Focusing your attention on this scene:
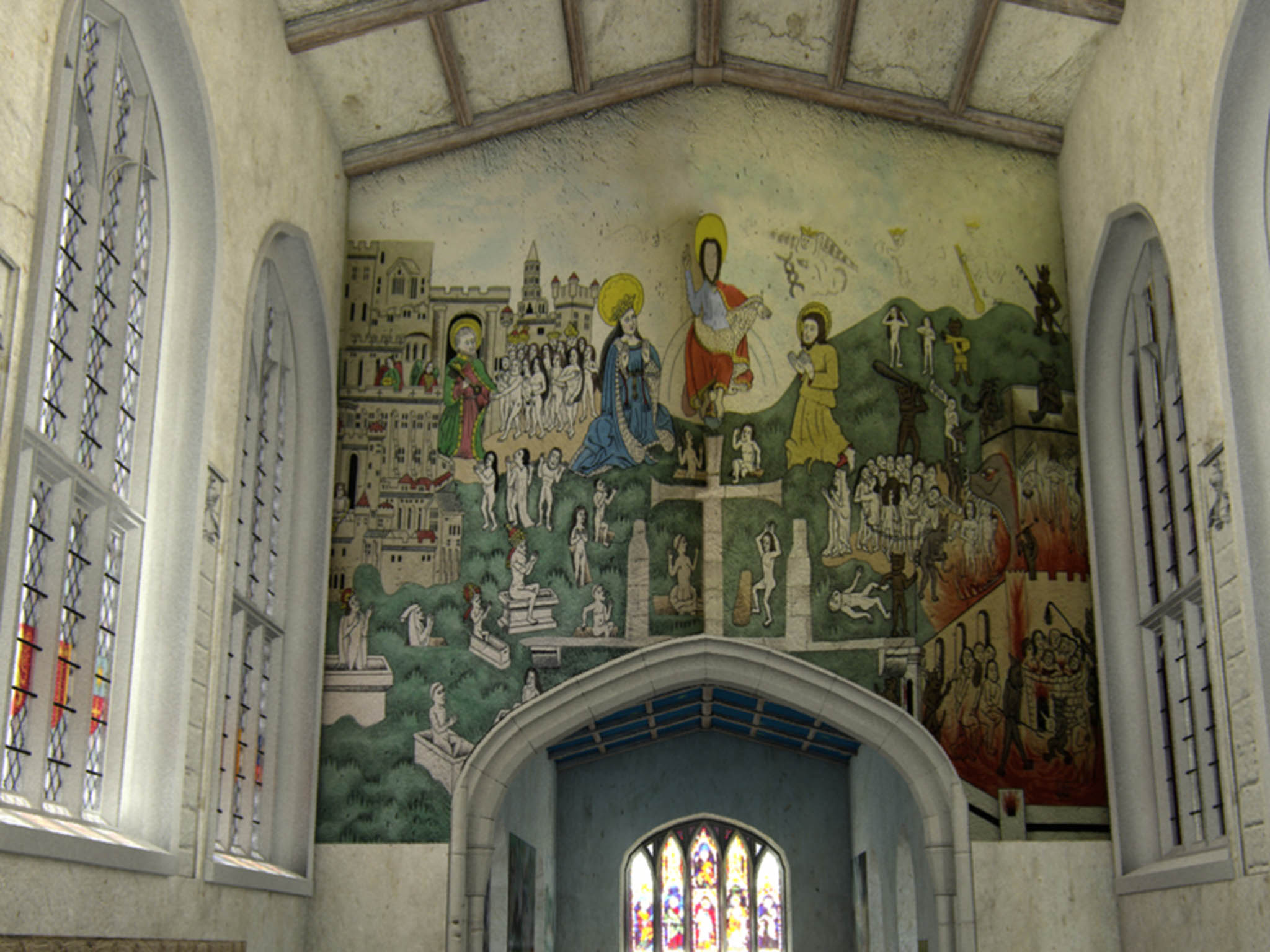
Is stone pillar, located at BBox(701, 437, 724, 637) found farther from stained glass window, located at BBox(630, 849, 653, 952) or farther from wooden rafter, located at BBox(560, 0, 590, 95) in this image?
stained glass window, located at BBox(630, 849, 653, 952)

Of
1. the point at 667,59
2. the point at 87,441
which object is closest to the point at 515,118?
the point at 667,59

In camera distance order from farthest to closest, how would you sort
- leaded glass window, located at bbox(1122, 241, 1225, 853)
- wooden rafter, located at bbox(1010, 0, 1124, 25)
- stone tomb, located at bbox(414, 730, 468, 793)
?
1. stone tomb, located at bbox(414, 730, 468, 793)
2. wooden rafter, located at bbox(1010, 0, 1124, 25)
3. leaded glass window, located at bbox(1122, 241, 1225, 853)

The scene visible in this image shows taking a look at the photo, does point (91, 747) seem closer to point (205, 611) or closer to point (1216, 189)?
point (205, 611)

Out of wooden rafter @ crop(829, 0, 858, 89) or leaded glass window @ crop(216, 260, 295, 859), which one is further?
wooden rafter @ crop(829, 0, 858, 89)

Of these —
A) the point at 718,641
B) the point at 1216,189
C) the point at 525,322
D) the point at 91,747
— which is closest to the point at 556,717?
the point at 718,641

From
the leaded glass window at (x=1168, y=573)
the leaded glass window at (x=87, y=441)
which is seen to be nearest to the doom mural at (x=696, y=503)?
the leaded glass window at (x=1168, y=573)

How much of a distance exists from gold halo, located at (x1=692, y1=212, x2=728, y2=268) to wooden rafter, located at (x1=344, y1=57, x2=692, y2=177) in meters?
1.23

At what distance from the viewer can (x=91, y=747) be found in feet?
23.6

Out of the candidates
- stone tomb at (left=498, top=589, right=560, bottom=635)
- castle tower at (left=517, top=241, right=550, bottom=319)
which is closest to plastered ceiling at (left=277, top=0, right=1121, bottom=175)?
castle tower at (left=517, top=241, right=550, bottom=319)

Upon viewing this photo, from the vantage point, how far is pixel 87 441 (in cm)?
716

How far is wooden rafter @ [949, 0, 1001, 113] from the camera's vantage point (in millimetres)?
10047

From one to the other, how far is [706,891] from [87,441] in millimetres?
14163

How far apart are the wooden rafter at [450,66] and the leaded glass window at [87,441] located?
8.78 feet

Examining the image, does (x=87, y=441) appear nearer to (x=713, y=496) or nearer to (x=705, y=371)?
(x=713, y=496)
